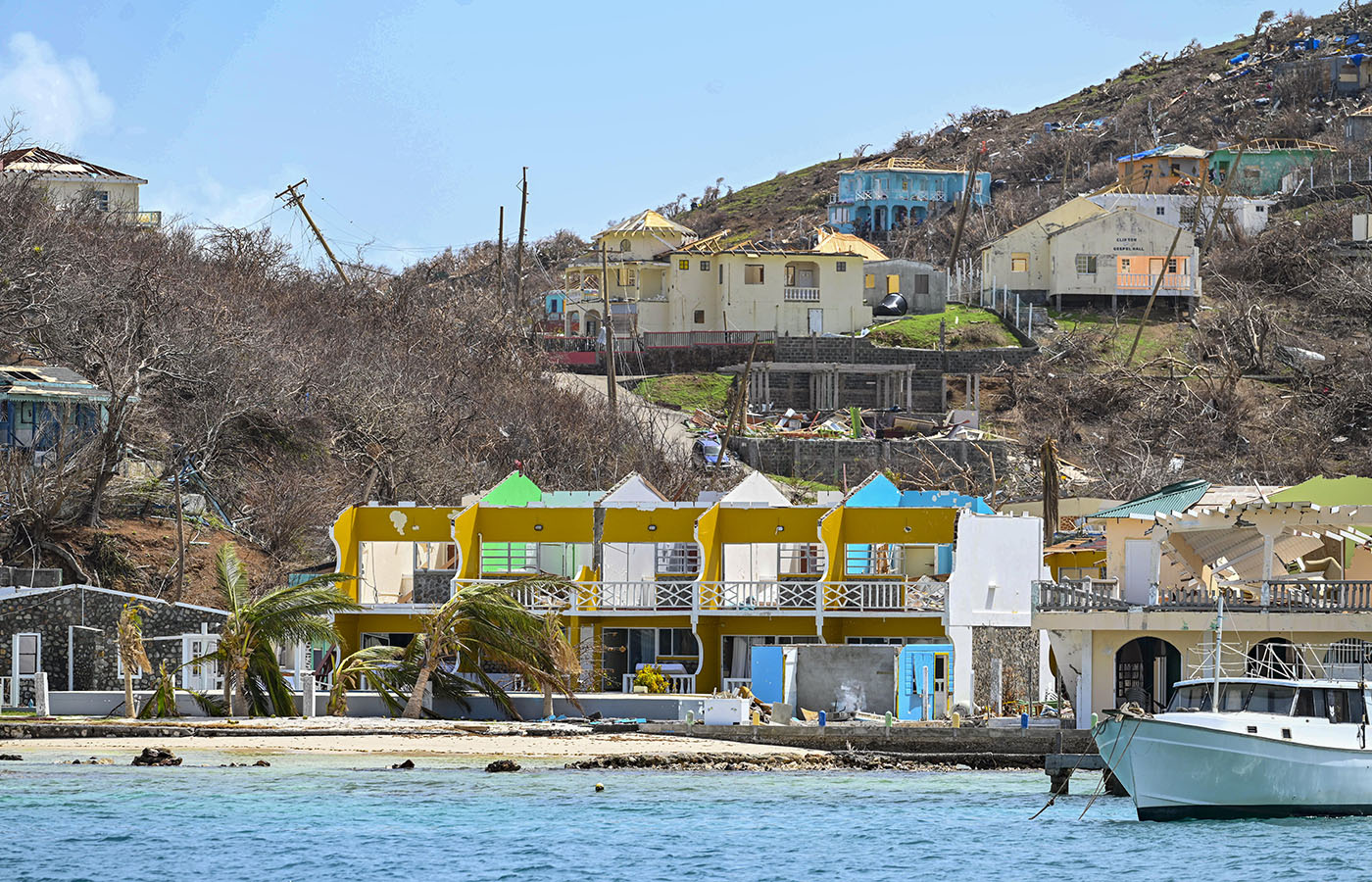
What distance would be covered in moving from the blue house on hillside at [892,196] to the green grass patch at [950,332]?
117 feet

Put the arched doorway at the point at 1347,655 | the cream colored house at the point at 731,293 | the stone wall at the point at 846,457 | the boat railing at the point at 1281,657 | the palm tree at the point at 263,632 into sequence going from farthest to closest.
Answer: the cream colored house at the point at 731,293
the stone wall at the point at 846,457
the palm tree at the point at 263,632
the boat railing at the point at 1281,657
the arched doorway at the point at 1347,655

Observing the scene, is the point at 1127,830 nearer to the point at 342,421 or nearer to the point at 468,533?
the point at 468,533

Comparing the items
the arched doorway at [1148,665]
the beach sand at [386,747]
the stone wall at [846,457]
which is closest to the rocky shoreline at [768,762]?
the beach sand at [386,747]

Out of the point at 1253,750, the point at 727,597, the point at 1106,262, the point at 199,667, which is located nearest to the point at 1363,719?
the point at 1253,750

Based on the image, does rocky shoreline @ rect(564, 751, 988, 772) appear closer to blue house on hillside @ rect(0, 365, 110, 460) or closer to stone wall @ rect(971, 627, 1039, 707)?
stone wall @ rect(971, 627, 1039, 707)

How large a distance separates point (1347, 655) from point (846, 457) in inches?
1299

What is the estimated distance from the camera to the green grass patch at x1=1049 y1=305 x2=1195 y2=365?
3103 inches

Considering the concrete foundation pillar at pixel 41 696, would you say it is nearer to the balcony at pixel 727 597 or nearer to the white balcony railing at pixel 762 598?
the balcony at pixel 727 597

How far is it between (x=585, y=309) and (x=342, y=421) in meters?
27.3

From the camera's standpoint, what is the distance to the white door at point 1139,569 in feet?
117

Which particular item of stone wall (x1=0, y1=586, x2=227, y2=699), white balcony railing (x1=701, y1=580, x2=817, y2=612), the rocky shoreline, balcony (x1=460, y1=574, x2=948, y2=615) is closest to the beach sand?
the rocky shoreline

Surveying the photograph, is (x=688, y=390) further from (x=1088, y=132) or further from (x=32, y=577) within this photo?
(x=1088, y=132)

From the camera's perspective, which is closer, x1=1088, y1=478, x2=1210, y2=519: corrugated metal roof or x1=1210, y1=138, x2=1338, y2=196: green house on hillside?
x1=1088, y1=478, x2=1210, y2=519: corrugated metal roof

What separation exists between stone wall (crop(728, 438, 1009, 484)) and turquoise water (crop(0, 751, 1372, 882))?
3328cm
